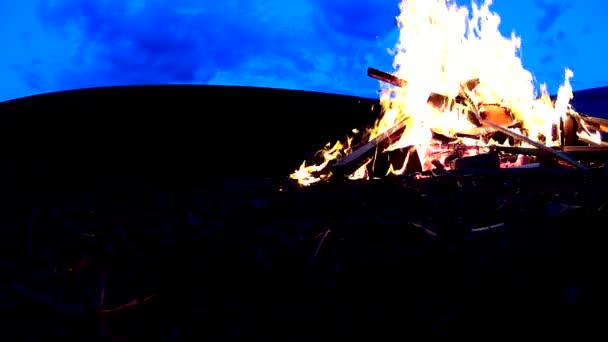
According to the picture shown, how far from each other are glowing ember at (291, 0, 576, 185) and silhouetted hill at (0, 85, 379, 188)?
2.14ft

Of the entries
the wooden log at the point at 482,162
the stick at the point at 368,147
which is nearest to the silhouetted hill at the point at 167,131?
the stick at the point at 368,147

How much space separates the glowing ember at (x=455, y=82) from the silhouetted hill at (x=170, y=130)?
653 mm

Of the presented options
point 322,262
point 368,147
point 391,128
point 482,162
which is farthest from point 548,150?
point 322,262

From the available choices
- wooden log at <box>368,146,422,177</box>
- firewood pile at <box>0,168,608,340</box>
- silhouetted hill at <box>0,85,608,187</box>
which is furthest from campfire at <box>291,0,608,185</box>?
firewood pile at <box>0,168,608,340</box>

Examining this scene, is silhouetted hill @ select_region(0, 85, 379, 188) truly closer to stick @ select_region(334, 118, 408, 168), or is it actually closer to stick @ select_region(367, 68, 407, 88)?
stick @ select_region(367, 68, 407, 88)

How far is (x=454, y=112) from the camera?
4.58 m

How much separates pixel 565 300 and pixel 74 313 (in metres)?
1.92

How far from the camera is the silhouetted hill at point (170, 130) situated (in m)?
4.23

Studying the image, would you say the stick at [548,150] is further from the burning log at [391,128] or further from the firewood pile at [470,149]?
the burning log at [391,128]

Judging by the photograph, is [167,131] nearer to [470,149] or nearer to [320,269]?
[470,149]

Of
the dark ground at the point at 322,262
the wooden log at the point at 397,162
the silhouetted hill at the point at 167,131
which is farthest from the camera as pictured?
the silhouetted hill at the point at 167,131

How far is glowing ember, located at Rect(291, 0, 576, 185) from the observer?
4527mm

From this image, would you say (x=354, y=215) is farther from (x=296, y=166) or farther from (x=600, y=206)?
(x=296, y=166)

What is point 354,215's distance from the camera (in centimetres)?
247
